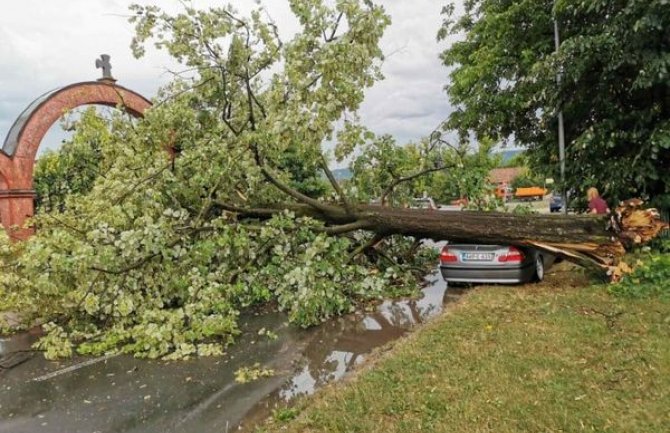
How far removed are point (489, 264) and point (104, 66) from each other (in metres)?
13.9

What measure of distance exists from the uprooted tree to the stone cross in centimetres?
849

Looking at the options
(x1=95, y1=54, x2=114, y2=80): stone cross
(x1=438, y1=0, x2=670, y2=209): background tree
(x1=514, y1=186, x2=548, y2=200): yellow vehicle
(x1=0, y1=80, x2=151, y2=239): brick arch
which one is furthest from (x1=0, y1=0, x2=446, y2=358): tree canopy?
(x1=514, y1=186, x2=548, y2=200): yellow vehicle

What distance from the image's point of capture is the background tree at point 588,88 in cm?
844

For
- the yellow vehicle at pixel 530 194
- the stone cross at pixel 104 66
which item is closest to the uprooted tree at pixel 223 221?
the stone cross at pixel 104 66

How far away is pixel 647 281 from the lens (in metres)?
7.02

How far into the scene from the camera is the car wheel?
8.88 metres

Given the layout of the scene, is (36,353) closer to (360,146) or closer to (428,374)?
(428,374)

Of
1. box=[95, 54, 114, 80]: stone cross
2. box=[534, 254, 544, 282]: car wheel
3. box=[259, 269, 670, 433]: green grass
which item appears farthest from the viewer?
box=[95, 54, 114, 80]: stone cross

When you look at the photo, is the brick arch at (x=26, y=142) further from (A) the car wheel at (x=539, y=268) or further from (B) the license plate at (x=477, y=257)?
(A) the car wheel at (x=539, y=268)

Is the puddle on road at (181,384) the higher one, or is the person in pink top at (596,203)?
the person in pink top at (596,203)

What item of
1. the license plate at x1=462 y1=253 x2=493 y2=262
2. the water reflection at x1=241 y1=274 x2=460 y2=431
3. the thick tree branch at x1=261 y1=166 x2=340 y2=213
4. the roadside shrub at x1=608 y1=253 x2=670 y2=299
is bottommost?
the water reflection at x1=241 y1=274 x2=460 y2=431

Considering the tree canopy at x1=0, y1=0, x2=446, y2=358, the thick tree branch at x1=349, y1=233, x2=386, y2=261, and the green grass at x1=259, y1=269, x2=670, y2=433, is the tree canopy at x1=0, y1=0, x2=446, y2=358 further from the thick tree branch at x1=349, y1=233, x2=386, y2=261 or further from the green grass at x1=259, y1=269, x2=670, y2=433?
the green grass at x1=259, y1=269, x2=670, y2=433

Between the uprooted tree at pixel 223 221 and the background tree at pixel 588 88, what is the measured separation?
2370 millimetres

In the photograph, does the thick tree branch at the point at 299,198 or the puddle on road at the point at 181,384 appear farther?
the thick tree branch at the point at 299,198
